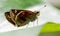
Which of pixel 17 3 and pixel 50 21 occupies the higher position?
pixel 17 3

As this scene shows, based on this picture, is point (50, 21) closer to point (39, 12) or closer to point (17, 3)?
point (39, 12)

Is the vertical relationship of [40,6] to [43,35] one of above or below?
above

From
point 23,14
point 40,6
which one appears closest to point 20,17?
point 23,14

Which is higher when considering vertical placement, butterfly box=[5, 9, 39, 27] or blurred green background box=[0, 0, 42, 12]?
blurred green background box=[0, 0, 42, 12]

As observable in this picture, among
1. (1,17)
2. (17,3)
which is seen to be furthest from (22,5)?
(1,17)

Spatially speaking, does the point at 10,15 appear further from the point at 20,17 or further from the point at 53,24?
the point at 53,24

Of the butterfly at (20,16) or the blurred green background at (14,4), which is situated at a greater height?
the blurred green background at (14,4)
